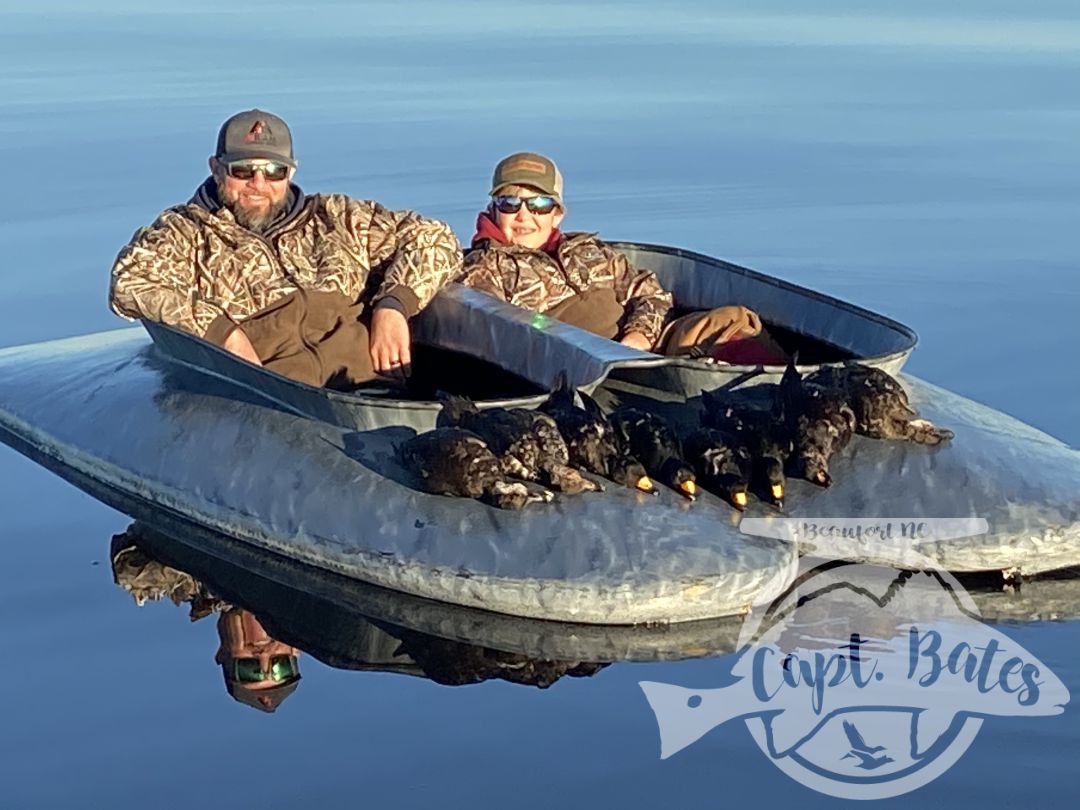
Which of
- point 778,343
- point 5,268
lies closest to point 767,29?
point 5,268

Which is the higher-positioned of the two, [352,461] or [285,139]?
[285,139]

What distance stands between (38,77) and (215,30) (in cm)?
419

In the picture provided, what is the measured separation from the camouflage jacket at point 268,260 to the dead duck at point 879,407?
207 cm

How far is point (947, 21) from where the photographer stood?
24562 millimetres

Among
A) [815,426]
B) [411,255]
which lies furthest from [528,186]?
[815,426]

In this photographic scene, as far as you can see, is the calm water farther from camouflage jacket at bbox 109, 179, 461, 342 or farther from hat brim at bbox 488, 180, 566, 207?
hat brim at bbox 488, 180, 566, 207

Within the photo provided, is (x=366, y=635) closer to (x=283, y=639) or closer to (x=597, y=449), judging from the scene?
(x=283, y=639)

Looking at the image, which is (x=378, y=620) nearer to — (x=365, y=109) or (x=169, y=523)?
(x=169, y=523)

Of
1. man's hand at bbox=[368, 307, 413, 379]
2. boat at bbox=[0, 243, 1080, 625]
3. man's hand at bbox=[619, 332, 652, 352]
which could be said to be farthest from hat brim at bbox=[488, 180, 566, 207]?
man's hand at bbox=[368, 307, 413, 379]

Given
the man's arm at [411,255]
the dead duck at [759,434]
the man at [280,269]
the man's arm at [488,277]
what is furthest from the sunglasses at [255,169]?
the dead duck at [759,434]

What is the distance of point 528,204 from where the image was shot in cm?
934

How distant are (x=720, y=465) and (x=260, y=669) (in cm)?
187

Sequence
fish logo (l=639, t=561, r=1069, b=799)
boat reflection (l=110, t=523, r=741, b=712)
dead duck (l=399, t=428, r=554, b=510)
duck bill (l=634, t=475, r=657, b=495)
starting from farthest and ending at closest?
duck bill (l=634, t=475, r=657, b=495), dead duck (l=399, t=428, r=554, b=510), boat reflection (l=110, t=523, r=741, b=712), fish logo (l=639, t=561, r=1069, b=799)

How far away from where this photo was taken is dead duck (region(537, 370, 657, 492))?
7.43 meters
